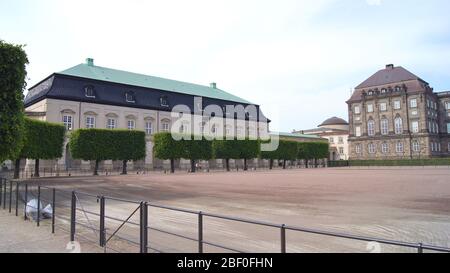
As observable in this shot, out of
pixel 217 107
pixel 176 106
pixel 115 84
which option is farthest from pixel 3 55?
pixel 217 107

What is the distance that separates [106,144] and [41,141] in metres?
7.65

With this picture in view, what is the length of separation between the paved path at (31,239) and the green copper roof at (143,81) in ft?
152

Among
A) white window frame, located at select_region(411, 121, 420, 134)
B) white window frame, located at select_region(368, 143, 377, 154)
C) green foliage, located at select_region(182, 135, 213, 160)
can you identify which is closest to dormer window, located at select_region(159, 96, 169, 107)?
green foliage, located at select_region(182, 135, 213, 160)

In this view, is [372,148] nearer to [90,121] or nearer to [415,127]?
[415,127]

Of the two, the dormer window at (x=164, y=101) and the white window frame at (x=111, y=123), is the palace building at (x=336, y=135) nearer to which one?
the dormer window at (x=164, y=101)

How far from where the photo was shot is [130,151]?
42375 millimetres

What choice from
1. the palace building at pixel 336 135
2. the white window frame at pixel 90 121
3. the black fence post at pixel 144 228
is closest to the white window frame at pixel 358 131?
the palace building at pixel 336 135

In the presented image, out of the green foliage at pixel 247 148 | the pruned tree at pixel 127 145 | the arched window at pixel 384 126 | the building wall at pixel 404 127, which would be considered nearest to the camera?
the pruned tree at pixel 127 145

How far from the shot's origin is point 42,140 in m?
34.2

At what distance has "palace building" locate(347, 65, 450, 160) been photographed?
243 feet

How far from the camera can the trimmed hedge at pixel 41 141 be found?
32.6 m

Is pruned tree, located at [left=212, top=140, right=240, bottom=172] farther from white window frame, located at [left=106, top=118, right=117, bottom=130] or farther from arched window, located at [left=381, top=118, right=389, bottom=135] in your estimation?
arched window, located at [left=381, top=118, right=389, bottom=135]
